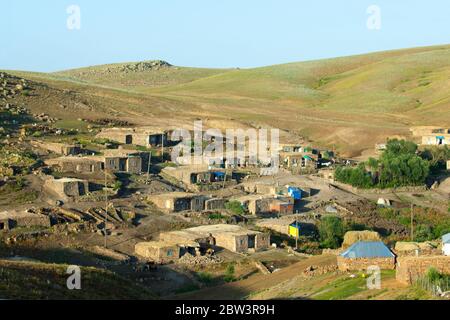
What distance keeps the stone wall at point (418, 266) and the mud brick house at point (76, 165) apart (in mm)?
21993

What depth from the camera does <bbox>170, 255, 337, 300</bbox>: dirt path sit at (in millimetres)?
27984

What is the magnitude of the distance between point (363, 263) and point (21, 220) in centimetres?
1345

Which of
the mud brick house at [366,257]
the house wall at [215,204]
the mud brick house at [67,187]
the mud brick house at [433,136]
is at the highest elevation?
the mud brick house at [366,257]

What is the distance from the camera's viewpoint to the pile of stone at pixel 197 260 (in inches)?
1259

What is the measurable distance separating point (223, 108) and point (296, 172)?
27.6 metres

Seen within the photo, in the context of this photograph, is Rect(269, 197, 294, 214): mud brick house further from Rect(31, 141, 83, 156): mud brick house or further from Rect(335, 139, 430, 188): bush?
Rect(31, 141, 83, 156): mud brick house

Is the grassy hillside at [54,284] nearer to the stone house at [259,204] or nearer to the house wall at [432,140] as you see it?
the stone house at [259,204]

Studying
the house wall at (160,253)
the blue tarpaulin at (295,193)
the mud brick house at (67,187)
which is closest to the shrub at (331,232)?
the blue tarpaulin at (295,193)

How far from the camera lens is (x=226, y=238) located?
Answer: 34000 mm

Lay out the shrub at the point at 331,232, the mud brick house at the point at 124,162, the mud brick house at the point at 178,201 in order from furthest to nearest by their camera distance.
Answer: the mud brick house at the point at 124,162, the mud brick house at the point at 178,201, the shrub at the point at 331,232

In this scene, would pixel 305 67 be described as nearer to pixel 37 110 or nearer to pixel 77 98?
pixel 77 98

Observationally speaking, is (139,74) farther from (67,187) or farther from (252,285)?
(252,285)

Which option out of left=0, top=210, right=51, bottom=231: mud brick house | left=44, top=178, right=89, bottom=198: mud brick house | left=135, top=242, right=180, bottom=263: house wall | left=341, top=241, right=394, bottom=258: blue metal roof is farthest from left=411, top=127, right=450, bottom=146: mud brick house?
left=341, top=241, right=394, bottom=258: blue metal roof
